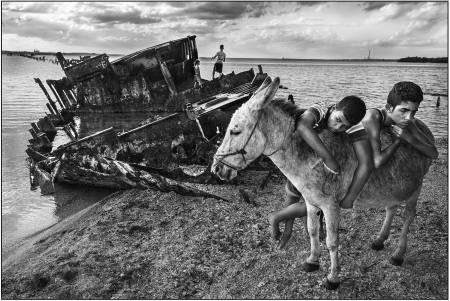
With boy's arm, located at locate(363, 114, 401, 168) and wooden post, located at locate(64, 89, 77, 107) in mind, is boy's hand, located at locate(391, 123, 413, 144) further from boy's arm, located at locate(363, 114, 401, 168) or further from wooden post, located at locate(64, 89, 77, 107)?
wooden post, located at locate(64, 89, 77, 107)

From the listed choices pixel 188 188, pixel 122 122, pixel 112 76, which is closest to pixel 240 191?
pixel 188 188

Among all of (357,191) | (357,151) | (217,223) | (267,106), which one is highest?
(267,106)

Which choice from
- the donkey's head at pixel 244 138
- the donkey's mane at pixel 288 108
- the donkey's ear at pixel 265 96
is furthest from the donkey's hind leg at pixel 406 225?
the donkey's ear at pixel 265 96

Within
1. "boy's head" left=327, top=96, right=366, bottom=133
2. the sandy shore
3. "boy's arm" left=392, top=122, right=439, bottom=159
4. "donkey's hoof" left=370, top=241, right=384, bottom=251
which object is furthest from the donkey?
"donkey's hoof" left=370, top=241, right=384, bottom=251

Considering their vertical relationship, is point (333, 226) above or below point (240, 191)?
above

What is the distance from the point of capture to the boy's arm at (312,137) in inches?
138

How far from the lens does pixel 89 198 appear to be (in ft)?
31.1

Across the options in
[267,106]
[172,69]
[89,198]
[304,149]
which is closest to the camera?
[267,106]

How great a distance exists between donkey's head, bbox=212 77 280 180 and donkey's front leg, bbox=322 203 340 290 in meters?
1.15

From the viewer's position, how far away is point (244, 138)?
3393mm

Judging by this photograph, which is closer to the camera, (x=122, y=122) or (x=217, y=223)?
(x=217, y=223)

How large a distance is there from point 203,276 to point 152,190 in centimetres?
401

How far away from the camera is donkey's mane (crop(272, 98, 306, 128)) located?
11.8ft

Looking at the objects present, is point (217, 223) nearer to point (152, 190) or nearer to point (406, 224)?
point (152, 190)
